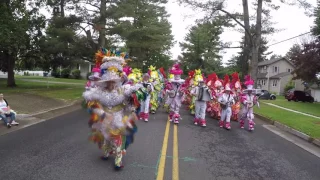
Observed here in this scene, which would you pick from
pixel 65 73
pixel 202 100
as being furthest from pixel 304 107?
pixel 65 73

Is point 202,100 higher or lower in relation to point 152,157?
higher

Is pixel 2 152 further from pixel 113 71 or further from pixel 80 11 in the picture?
pixel 80 11

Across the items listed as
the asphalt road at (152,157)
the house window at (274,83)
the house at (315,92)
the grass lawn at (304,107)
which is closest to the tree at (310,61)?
the grass lawn at (304,107)

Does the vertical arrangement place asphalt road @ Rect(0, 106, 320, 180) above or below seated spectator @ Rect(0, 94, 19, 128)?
below

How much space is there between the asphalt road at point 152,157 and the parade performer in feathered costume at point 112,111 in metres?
0.51

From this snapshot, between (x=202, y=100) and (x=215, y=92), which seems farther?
(x=215, y=92)

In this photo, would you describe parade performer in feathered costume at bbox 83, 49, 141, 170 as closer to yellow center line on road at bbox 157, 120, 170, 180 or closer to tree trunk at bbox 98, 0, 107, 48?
yellow center line on road at bbox 157, 120, 170, 180

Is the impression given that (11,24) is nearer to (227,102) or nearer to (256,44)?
(227,102)

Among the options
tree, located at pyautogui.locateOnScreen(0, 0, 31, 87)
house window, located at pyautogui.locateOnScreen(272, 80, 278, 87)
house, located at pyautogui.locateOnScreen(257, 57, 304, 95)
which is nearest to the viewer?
tree, located at pyautogui.locateOnScreen(0, 0, 31, 87)

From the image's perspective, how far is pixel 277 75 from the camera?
5344 centimetres

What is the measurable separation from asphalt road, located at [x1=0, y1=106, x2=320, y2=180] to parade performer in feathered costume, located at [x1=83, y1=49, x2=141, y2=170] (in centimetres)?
51

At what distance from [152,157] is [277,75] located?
5159cm

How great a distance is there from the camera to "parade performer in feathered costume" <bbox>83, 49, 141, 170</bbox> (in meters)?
5.55

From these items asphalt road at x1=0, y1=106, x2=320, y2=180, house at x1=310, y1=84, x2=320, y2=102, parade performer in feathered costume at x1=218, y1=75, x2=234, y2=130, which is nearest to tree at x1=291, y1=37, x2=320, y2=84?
house at x1=310, y1=84, x2=320, y2=102
